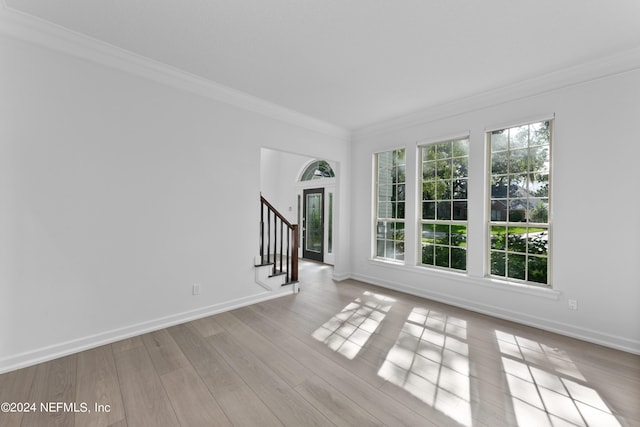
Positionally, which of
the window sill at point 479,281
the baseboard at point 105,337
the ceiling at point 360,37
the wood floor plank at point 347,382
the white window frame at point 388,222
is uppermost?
the ceiling at point 360,37

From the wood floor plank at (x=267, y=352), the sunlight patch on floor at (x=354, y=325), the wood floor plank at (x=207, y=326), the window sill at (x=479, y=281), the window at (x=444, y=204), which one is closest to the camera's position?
the wood floor plank at (x=267, y=352)

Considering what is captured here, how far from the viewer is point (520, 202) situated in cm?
342

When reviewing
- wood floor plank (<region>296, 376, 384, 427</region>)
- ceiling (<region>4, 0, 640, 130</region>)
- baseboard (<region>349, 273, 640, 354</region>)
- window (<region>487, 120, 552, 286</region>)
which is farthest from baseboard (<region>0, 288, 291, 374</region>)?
window (<region>487, 120, 552, 286</region>)

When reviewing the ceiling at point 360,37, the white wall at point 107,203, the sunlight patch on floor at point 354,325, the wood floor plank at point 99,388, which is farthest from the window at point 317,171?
the wood floor plank at point 99,388

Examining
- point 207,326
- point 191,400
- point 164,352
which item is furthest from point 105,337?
point 191,400

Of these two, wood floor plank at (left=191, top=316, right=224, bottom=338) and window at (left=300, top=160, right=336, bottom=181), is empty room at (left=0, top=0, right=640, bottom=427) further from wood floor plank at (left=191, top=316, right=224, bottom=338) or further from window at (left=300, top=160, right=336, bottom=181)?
window at (left=300, top=160, right=336, bottom=181)

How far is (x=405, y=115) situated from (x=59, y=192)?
4.52 metres

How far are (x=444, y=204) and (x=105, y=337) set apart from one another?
4561 millimetres

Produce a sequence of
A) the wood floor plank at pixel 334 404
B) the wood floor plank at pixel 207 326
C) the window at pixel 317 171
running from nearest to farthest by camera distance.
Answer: the wood floor plank at pixel 334 404 < the wood floor plank at pixel 207 326 < the window at pixel 317 171

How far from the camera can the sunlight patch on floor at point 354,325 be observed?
8.91 feet

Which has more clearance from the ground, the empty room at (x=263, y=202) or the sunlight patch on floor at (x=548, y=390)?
the empty room at (x=263, y=202)

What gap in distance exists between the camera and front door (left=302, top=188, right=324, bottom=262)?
7.18m

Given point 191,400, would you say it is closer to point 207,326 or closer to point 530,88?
point 207,326

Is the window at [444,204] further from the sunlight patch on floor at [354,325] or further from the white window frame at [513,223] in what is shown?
the sunlight patch on floor at [354,325]
